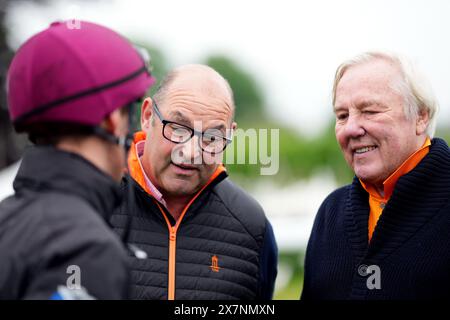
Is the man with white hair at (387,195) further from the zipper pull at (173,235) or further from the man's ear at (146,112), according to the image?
the man's ear at (146,112)

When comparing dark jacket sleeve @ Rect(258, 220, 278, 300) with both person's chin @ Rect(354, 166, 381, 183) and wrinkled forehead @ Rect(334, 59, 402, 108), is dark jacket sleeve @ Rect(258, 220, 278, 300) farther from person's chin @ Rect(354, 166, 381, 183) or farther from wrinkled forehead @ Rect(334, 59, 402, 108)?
wrinkled forehead @ Rect(334, 59, 402, 108)

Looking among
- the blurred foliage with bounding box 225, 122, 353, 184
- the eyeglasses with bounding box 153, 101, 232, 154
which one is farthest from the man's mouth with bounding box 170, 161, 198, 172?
the blurred foliage with bounding box 225, 122, 353, 184

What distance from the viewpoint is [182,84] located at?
11.8 feet

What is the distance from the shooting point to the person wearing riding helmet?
189 cm

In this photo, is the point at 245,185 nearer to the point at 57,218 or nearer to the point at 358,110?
the point at 358,110

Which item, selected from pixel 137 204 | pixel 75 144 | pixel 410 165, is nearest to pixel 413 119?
pixel 410 165

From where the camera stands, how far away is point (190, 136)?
344 cm

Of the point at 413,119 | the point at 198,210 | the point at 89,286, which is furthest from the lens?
the point at 198,210

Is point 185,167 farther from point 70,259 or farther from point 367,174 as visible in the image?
point 70,259

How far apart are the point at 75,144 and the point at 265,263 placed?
5.83 feet

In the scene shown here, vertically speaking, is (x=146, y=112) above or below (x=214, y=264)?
above

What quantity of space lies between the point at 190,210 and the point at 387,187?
42.0 inches

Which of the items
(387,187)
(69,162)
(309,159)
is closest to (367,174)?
(387,187)

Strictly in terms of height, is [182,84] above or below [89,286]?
above
